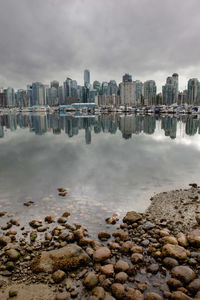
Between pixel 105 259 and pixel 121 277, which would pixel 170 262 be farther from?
pixel 105 259

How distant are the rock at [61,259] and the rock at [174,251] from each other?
2.87 metres

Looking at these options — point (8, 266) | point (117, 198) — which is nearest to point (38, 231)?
point (8, 266)

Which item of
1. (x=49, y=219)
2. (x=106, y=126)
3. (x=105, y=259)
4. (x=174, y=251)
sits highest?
(x=106, y=126)

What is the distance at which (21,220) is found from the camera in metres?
10.6

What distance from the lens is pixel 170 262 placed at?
7270mm

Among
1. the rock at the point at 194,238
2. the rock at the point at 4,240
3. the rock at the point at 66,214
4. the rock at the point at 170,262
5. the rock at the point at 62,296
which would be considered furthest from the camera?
the rock at the point at 66,214

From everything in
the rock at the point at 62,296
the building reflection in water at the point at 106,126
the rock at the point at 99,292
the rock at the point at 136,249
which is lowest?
the rock at the point at 62,296

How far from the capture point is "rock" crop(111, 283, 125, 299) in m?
5.97

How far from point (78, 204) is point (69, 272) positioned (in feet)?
17.9

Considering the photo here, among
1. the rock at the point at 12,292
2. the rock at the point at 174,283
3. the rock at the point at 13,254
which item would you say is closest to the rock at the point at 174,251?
the rock at the point at 174,283

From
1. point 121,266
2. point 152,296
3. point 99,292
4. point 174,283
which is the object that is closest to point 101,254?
point 121,266

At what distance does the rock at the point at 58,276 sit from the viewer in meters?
6.63

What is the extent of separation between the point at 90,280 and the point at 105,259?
1.21m

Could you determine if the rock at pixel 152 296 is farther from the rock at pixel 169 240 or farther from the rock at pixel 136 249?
the rock at pixel 169 240
